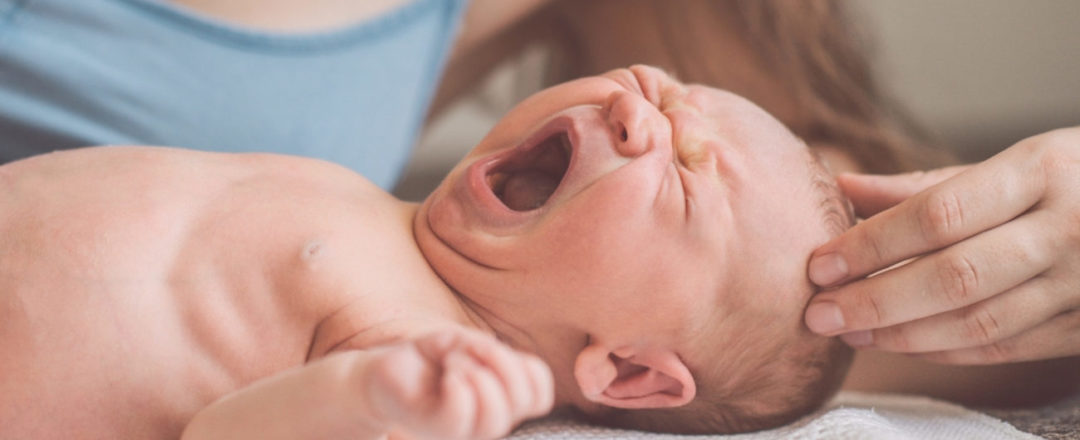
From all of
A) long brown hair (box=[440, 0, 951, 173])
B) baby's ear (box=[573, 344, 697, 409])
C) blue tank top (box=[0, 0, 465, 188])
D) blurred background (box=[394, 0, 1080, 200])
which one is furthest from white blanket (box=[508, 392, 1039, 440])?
blurred background (box=[394, 0, 1080, 200])

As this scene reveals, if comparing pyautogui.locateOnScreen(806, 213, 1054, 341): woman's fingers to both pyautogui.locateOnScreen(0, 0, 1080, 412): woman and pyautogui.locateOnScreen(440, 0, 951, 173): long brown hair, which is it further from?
pyautogui.locateOnScreen(440, 0, 951, 173): long brown hair

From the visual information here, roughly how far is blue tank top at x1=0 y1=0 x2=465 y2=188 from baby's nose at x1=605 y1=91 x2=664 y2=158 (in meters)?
0.52

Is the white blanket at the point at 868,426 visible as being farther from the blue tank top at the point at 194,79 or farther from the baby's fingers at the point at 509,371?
the blue tank top at the point at 194,79

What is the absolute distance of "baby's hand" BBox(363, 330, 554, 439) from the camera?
58cm

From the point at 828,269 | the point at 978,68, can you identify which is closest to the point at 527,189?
the point at 828,269

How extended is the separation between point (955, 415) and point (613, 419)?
396mm

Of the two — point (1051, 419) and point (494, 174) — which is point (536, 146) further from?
point (1051, 419)

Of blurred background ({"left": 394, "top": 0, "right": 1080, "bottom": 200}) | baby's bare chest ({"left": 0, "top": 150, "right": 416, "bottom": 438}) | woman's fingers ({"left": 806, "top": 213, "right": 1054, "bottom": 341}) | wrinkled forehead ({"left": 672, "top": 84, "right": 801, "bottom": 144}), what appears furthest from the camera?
blurred background ({"left": 394, "top": 0, "right": 1080, "bottom": 200})

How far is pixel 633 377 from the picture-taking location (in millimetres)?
963

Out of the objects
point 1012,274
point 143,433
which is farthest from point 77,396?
point 1012,274

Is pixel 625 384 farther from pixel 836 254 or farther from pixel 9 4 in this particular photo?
pixel 9 4

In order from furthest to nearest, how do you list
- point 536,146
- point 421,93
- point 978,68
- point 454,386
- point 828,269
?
point 978,68, point 421,93, point 536,146, point 828,269, point 454,386

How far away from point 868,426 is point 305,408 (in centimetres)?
50

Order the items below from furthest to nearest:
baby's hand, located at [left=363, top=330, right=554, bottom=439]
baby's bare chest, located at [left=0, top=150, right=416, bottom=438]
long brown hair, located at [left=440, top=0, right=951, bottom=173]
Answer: long brown hair, located at [left=440, top=0, right=951, bottom=173]
baby's bare chest, located at [left=0, top=150, right=416, bottom=438]
baby's hand, located at [left=363, top=330, right=554, bottom=439]
